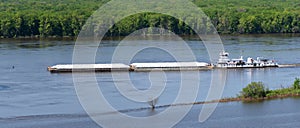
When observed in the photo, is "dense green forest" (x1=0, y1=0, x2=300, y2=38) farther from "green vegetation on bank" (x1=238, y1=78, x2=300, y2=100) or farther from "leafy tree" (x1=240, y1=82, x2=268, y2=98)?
"leafy tree" (x1=240, y1=82, x2=268, y2=98)

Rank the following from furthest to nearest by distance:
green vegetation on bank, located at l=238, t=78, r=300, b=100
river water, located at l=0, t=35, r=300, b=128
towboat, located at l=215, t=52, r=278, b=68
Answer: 1. towboat, located at l=215, t=52, r=278, b=68
2. green vegetation on bank, located at l=238, t=78, r=300, b=100
3. river water, located at l=0, t=35, r=300, b=128

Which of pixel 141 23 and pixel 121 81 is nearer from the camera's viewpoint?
pixel 121 81

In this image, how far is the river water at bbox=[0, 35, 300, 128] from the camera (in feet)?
59.1

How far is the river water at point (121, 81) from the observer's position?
1800 cm

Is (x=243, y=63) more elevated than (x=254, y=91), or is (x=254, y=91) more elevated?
(x=254, y=91)

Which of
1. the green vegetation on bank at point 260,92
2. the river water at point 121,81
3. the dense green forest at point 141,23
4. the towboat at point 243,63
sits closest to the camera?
the river water at point 121,81

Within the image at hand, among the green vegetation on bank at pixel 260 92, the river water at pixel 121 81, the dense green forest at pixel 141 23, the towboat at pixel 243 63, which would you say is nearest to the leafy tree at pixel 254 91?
the green vegetation on bank at pixel 260 92

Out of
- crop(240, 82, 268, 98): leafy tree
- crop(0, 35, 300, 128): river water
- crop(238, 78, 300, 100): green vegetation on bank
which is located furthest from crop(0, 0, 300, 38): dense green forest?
crop(240, 82, 268, 98): leafy tree

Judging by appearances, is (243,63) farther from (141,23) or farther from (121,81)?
(141,23)

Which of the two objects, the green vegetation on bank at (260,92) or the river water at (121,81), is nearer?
the river water at (121,81)

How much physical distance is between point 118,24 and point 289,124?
25791mm

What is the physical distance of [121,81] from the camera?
79.0 ft

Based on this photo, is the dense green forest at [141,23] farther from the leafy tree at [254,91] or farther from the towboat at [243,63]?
the leafy tree at [254,91]

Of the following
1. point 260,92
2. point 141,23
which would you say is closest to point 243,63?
point 260,92
